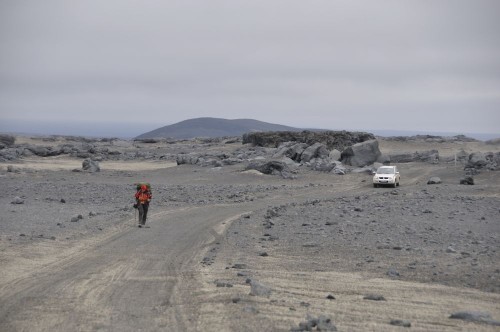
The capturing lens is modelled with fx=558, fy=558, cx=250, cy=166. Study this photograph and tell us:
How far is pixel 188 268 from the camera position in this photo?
45.3 ft

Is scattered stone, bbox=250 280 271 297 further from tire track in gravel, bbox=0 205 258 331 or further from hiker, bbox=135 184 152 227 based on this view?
hiker, bbox=135 184 152 227

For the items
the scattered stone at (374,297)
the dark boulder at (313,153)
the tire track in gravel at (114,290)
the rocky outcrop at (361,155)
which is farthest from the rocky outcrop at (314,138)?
the scattered stone at (374,297)

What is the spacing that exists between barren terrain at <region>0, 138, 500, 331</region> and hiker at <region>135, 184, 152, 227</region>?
51 cm

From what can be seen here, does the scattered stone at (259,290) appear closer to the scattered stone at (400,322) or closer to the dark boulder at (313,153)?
the scattered stone at (400,322)

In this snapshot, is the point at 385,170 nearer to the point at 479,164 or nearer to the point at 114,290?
the point at 479,164

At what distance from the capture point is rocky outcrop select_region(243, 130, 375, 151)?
70.7m

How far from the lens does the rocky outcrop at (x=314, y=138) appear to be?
70.7m

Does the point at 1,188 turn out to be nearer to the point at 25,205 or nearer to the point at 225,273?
the point at 25,205

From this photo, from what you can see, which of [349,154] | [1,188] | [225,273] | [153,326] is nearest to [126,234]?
[225,273]

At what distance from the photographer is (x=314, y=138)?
241ft

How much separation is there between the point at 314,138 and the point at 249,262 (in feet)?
195

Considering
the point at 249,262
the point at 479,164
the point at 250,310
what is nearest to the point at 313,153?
the point at 479,164

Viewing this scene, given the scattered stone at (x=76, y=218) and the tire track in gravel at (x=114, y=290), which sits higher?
the tire track in gravel at (x=114, y=290)

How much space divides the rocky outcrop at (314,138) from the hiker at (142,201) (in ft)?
161
